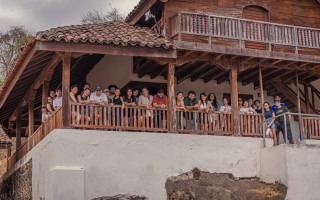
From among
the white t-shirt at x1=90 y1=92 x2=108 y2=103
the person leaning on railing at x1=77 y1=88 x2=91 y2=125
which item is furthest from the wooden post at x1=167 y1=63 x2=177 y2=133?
the person leaning on railing at x1=77 y1=88 x2=91 y2=125

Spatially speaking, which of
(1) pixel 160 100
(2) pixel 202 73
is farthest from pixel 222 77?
(1) pixel 160 100

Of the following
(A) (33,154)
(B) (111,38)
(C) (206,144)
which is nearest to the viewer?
(B) (111,38)

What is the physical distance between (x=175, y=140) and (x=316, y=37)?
20.5 feet

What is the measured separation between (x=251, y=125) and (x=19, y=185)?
8.50 m

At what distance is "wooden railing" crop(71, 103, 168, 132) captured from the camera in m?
14.8

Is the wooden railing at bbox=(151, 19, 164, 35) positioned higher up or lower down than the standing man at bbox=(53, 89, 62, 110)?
higher up

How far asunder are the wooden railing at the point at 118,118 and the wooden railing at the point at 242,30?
2.45 metres

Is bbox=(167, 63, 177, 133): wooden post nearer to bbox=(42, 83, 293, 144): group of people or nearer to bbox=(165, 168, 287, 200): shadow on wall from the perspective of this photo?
bbox=(42, 83, 293, 144): group of people

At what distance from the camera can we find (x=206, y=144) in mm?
16047

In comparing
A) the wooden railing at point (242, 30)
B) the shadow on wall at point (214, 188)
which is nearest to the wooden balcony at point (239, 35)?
the wooden railing at point (242, 30)

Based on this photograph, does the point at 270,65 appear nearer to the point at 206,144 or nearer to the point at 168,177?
the point at 206,144

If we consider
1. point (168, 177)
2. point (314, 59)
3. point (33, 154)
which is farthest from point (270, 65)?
point (33, 154)

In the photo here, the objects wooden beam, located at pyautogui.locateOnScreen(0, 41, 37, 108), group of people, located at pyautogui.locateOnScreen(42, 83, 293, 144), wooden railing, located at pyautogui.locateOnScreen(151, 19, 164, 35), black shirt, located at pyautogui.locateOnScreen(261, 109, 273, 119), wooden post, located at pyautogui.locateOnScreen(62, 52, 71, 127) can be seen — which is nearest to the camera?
wooden post, located at pyautogui.locateOnScreen(62, 52, 71, 127)

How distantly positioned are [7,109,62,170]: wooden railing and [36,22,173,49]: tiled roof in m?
1.97
